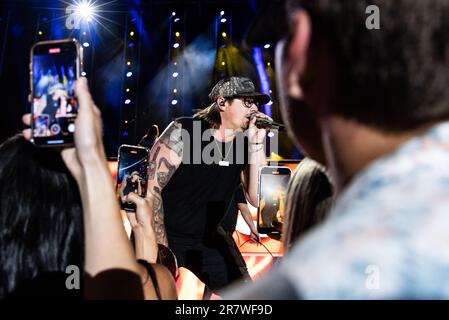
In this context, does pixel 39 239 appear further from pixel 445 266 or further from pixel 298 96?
pixel 445 266

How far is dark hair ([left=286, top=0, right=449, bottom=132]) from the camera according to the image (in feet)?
2.05

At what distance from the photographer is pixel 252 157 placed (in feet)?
13.8

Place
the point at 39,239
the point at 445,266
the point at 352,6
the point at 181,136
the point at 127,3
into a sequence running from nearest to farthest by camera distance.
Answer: the point at 445,266
the point at 352,6
the point at 39,239
the point at 181,136
the point at 127,3

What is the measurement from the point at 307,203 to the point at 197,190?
2.49 meters

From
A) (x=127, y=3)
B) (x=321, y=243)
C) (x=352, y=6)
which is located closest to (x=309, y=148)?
(x=352, y=6)

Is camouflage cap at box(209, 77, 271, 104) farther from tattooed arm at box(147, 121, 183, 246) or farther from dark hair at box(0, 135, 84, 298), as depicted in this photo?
dark hair at box(0, 135, 84, 298)

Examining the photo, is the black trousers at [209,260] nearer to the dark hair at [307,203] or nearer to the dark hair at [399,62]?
the dark hair at [307,203]

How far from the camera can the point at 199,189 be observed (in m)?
3.78

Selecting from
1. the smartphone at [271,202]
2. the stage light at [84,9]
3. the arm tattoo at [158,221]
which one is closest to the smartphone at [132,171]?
the arm tattoo at [158,221]

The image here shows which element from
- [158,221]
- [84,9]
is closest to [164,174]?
[158,221]

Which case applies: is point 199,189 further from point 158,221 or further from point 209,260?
point 158,221

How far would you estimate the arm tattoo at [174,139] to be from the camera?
11.3 feet

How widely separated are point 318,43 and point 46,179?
794 mm

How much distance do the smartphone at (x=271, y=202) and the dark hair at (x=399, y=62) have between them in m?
2.68
